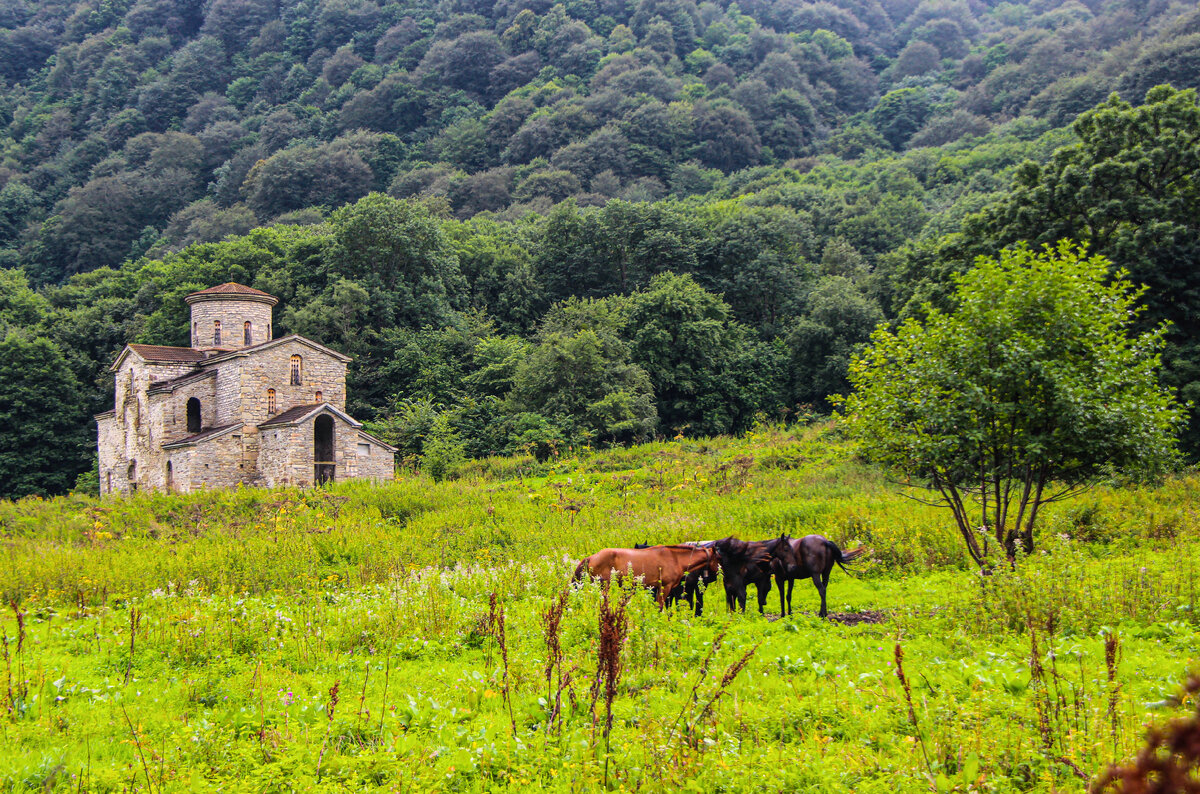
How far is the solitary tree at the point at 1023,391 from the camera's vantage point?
12320mm

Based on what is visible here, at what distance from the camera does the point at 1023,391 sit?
1291 centimetres

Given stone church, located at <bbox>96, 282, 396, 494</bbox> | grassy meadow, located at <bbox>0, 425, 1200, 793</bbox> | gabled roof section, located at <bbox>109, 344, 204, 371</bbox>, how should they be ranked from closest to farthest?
1. grassy meadow, located at <bbox>0, 425, 1200, 793</bbox>
2. stone church, located at <bbox>96, 282, 396, 494</bbox>
3. gabled roof section, located at <bbox>109, 344, 204, 371</bbox>

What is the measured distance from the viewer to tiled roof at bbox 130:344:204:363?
39.9 metres

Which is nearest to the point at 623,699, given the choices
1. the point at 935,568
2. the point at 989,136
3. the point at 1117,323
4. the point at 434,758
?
the point at 434,758

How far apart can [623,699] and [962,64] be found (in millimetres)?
143701

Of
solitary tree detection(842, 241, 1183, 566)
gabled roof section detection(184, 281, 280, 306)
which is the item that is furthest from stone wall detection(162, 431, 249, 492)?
solitary tree detection(842, 241, 1183, 566)

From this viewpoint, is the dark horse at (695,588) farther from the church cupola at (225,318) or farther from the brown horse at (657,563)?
the church cupola at (225,318)

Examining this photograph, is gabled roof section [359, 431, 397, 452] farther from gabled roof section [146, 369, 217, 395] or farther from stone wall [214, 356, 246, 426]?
gabled roof section [146, 369, 217, 395]

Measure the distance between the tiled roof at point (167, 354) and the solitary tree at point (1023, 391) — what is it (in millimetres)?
37844

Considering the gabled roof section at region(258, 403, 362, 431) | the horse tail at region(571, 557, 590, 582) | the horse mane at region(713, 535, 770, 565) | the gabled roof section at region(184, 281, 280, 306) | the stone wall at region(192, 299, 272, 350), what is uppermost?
the gabled roof section at region(184, 281, 280, 306)

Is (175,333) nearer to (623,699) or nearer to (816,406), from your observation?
(816,406)

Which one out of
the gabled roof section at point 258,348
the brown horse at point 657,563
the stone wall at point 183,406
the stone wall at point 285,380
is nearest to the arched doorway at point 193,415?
the stone wall at point 183,406

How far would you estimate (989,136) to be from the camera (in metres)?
91.3

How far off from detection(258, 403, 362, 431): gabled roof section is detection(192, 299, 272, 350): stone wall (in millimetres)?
6330
